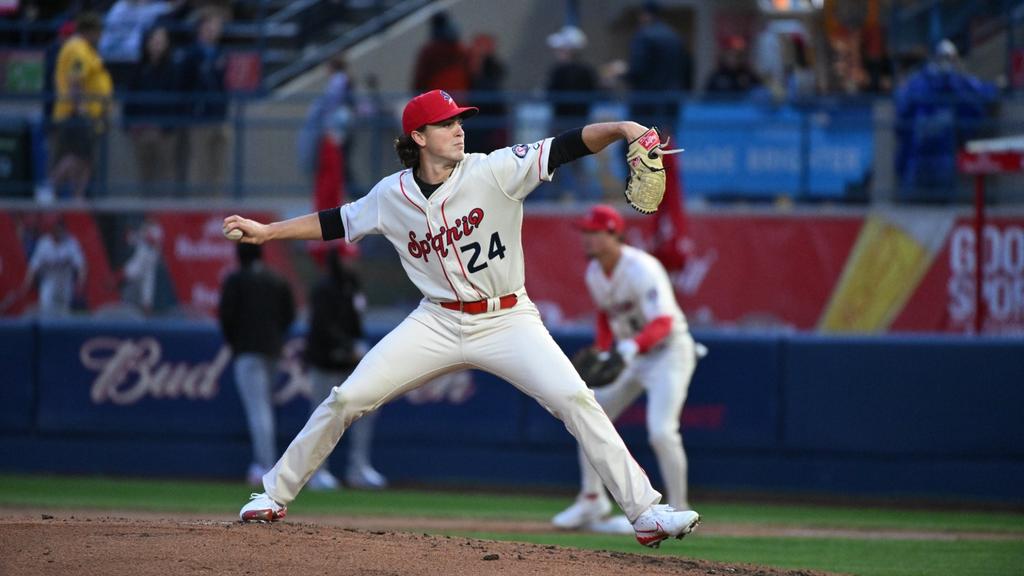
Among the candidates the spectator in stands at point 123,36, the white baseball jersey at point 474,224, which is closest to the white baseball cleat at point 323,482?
the white baseball jersey at point 474,224

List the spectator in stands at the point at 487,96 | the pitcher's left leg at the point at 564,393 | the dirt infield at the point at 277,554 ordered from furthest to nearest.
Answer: the spectator in stands at the point at 487,96, the pitcher's left leg at the point at 564,393, the dirt infield at the point at 277,554

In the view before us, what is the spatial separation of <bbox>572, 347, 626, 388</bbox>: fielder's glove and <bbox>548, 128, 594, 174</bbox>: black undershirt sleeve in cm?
343

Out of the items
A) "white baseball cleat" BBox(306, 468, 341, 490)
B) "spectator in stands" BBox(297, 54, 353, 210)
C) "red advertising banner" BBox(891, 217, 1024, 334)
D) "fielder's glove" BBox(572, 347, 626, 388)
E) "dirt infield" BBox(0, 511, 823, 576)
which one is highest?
"spectator in stands" BBox(297, 54, 353, 210)

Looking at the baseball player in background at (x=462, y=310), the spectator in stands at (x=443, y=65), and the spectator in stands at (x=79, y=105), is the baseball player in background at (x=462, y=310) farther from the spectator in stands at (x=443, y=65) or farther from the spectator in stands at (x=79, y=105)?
the spectator in stands at (x=79, y=105)

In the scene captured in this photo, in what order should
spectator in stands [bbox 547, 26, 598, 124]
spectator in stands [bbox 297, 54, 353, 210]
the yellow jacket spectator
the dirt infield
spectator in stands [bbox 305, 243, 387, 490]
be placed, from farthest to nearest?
the yellow jacket spectator → spectator in stands [bbox 547, 26, 598, 124] → spectator in stands [bbox 297, 54, 353, 210] → spectator in stands [bbox 305, 243, 387, 490] → the dirt infield

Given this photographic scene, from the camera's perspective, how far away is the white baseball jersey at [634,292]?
10641 mm

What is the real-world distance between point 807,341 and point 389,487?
4.09 metres

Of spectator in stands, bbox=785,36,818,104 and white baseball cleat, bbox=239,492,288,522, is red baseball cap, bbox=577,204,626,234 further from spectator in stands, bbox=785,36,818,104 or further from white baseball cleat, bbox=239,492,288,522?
spectator in stands, bbox=785,36,818,104

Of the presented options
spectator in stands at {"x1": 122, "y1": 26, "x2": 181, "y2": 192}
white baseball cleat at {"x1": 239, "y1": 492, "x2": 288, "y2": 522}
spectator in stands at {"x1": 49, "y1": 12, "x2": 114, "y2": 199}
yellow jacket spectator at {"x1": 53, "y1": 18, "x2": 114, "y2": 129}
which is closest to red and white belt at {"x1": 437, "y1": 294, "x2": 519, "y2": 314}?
white baseball cleat at {"x1": 239, "y1": 492, "x2": 288, "y2": 522}

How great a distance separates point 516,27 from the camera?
67.2ft

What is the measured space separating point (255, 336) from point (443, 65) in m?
5.60

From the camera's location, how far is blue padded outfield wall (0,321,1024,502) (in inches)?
495

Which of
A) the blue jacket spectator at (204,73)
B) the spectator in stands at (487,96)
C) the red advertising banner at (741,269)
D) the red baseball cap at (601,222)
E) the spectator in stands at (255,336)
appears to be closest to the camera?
the red baseball cap at (601,222)

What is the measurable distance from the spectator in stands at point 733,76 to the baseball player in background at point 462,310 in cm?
978
